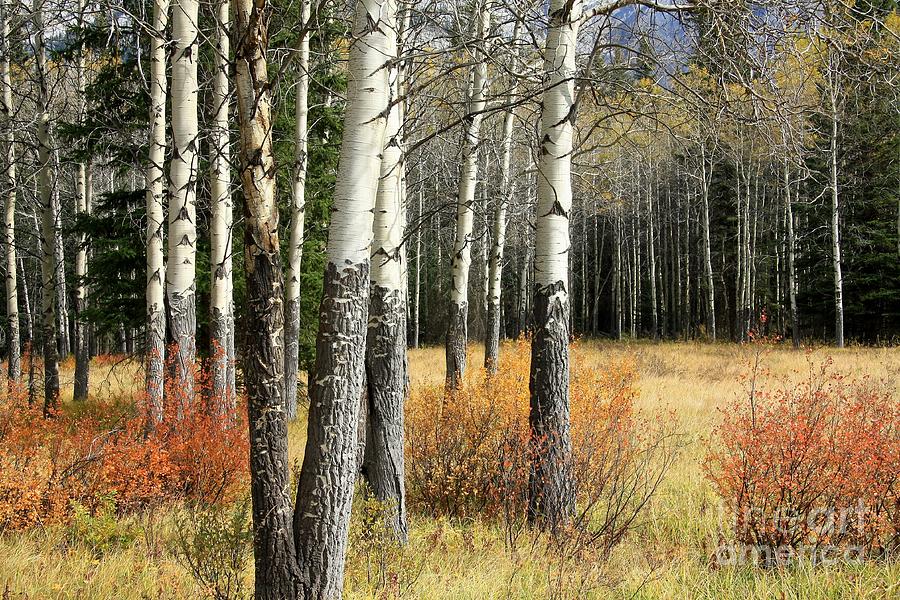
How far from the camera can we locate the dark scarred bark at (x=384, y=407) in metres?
4.43

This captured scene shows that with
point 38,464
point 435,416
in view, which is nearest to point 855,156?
point 435,416

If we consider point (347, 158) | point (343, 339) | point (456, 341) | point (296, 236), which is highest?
point (296, 236)

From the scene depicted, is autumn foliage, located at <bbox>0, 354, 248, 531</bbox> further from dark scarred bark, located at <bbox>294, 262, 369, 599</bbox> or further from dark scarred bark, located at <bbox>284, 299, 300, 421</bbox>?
dark scarred bark, located at <bbox>294, 262, 369, 599</bbox>

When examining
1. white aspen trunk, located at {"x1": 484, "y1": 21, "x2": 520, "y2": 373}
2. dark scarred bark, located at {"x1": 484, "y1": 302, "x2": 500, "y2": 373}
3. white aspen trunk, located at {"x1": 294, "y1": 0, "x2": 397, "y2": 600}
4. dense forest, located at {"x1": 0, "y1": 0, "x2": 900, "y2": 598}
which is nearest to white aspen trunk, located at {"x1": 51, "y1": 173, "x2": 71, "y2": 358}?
dense forest, located at {"x1": 0, "y1": 0, "x2": 900, "y2": 598}

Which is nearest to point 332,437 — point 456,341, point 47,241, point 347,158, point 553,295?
point 347,158

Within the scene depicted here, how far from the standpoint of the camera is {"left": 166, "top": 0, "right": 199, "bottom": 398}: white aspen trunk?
6094mm

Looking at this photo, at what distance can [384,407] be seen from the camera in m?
4.49

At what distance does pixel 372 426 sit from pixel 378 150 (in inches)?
83.1

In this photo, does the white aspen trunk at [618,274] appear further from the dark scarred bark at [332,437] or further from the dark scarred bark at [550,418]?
the dark scarred bark at [332,437]

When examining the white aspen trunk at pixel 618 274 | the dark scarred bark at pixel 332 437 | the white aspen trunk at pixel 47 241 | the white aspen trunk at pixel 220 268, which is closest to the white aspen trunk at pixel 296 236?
the white aspen trunk at pixel 220 268

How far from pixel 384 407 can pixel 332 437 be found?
1.51 metres

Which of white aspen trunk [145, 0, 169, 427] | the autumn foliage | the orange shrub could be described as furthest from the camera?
white aspen trunk [145, 0, 169, 427]

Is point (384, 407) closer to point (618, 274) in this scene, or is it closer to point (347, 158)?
point (347, 158)

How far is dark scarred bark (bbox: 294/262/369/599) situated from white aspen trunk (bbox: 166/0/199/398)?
353 cm
